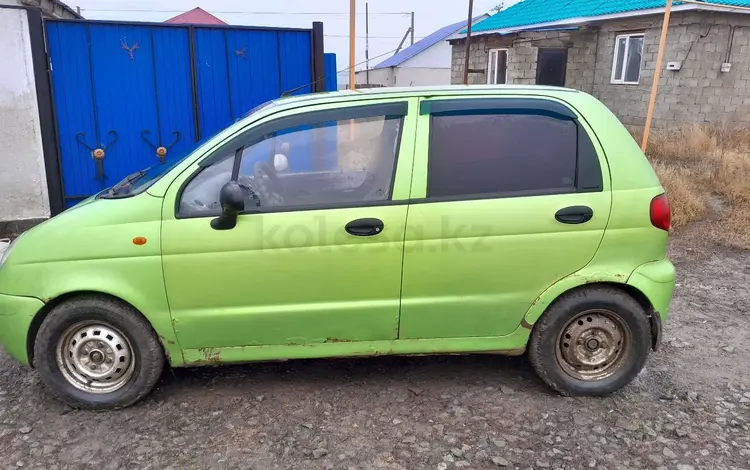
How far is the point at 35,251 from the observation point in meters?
3.20

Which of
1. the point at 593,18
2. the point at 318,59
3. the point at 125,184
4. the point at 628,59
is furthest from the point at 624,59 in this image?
the point at 125,184

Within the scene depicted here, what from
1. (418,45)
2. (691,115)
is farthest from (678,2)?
(418,45)

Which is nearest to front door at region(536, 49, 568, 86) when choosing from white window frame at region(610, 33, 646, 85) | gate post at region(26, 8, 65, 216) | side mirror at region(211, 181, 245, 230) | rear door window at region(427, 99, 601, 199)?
white window frame at region(610, 33, 646, 85)

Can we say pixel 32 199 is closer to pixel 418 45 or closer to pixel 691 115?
pixel 691 115

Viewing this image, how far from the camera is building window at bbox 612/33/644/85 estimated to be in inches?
611

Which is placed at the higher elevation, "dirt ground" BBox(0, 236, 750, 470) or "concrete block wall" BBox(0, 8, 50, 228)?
"concrete block wall" BBox(0, 8, 50, 228)

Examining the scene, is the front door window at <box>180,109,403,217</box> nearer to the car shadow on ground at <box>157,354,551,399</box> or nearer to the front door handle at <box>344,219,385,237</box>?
the front door handle at <box>344,219,385,237</box>

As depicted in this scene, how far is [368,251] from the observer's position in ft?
10.5

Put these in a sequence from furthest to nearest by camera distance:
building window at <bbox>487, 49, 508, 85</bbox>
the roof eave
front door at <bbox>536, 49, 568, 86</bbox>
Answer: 1. building window at <bbox>487, 49, 508, 85</bbox>
2. front door at <bbox>536, 49, 568, 86</bbox>
3. the roof eave

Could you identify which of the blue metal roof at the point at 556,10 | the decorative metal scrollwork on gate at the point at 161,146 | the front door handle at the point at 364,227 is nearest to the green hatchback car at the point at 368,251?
the front door handle at the point at 364,227

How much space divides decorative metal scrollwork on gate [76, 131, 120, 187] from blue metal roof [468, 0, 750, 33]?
12692mm

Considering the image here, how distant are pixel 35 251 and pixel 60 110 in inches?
152

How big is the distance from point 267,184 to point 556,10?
57.9 feet

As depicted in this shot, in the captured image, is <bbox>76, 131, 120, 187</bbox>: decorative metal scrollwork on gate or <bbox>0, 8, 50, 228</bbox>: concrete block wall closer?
<bbox>0, 8, 50, 228</bbox>: concrete block wall
